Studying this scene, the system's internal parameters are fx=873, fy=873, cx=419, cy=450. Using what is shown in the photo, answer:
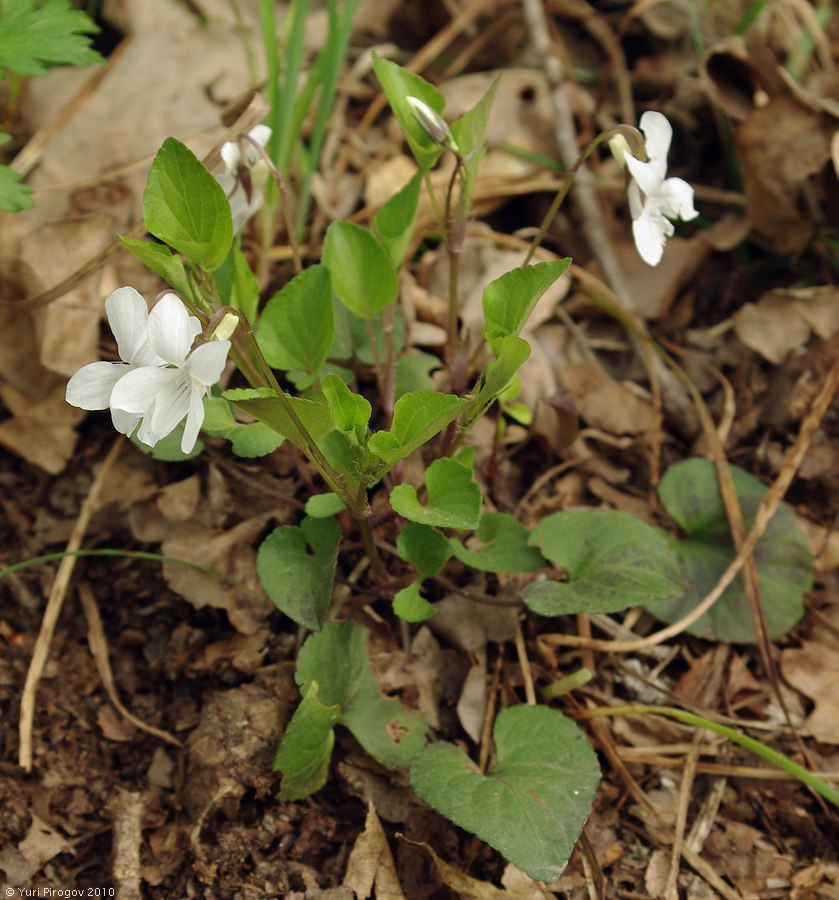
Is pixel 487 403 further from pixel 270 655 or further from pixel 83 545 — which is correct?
pixel 83 545

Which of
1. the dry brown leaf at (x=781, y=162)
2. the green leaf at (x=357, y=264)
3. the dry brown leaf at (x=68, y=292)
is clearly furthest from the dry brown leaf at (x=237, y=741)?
the dry brown leaf at (x=781, y=162)

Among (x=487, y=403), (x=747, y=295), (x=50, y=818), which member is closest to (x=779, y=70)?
(x=747, y=295)

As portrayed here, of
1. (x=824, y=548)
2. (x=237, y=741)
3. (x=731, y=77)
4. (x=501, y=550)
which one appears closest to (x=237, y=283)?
(x=501, y=550)

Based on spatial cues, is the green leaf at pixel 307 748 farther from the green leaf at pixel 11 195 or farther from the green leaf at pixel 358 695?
the green leaf at pixel 11 195

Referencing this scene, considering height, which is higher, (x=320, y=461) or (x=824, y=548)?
(x=320, y=461)

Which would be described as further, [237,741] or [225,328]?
[237,741]

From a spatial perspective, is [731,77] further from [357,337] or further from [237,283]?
[237,283]
